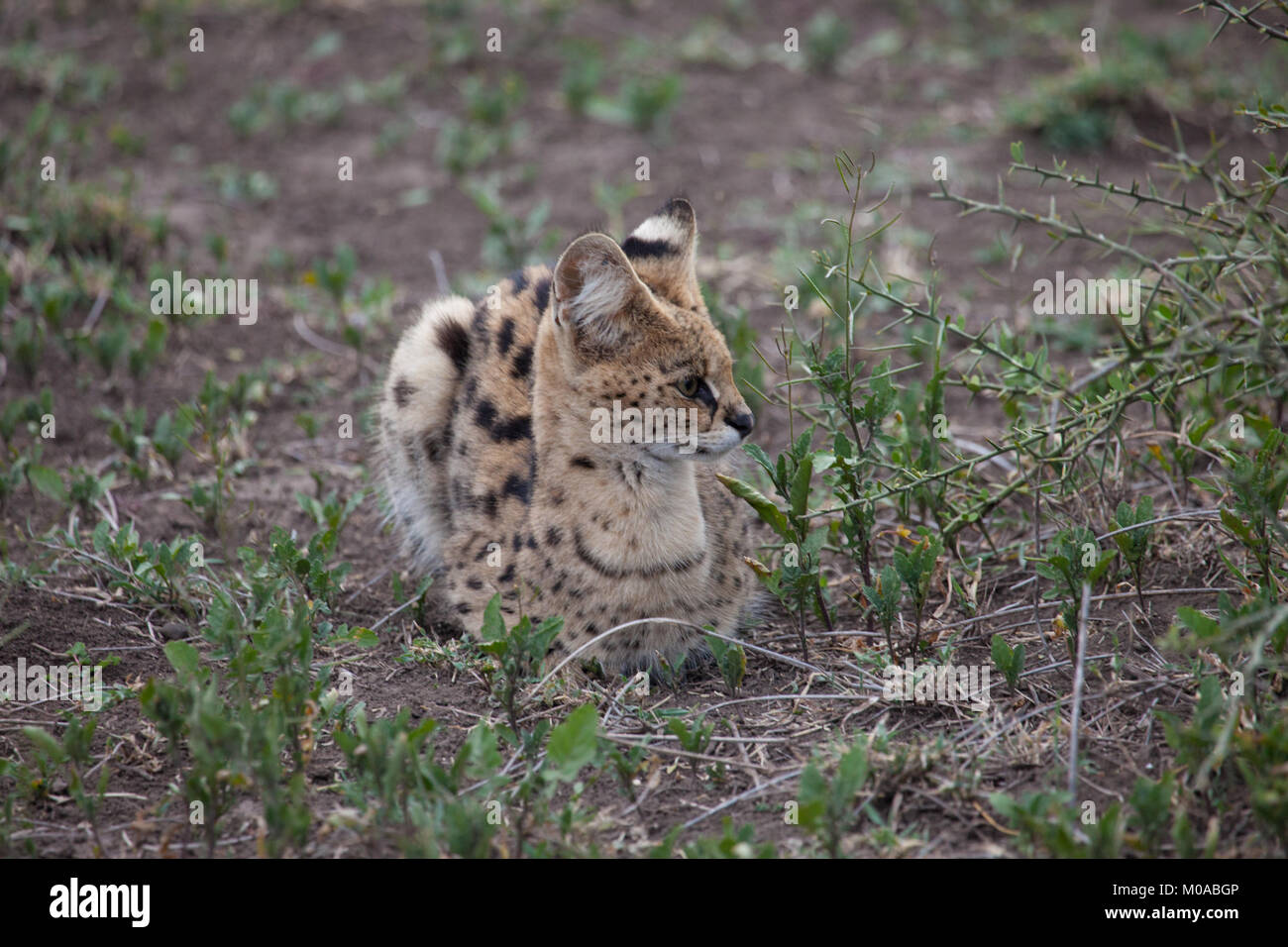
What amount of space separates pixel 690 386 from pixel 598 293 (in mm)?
472

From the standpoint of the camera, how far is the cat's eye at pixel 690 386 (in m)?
4.45

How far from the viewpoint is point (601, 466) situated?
180 inches

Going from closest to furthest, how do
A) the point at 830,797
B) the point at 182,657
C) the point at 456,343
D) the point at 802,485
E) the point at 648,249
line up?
the point at 830,797 → the point at 182,657 → the point at 802,485 → the point at 648,249 → the point at 456,343

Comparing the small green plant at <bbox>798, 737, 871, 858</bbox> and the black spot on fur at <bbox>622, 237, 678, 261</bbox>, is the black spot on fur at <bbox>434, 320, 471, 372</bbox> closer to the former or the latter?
the black spot on fur at <bbox>622, 237, 678, 261</bbox>

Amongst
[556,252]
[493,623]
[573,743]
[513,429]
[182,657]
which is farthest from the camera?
[556,252]

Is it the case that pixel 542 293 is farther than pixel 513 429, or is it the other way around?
pixel 542 293

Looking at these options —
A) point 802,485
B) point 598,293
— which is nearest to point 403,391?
point 598,293

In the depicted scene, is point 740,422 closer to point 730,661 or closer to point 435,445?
point 730,661

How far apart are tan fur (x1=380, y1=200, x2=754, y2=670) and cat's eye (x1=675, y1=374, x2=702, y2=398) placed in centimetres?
1

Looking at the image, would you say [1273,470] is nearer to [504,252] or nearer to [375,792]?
[375,792]

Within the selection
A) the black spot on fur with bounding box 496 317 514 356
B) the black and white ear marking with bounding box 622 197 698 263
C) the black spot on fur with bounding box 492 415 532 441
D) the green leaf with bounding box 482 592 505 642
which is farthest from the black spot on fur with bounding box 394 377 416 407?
the green leaf with bounding box 482 592 505 642

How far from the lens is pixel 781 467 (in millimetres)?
4520
